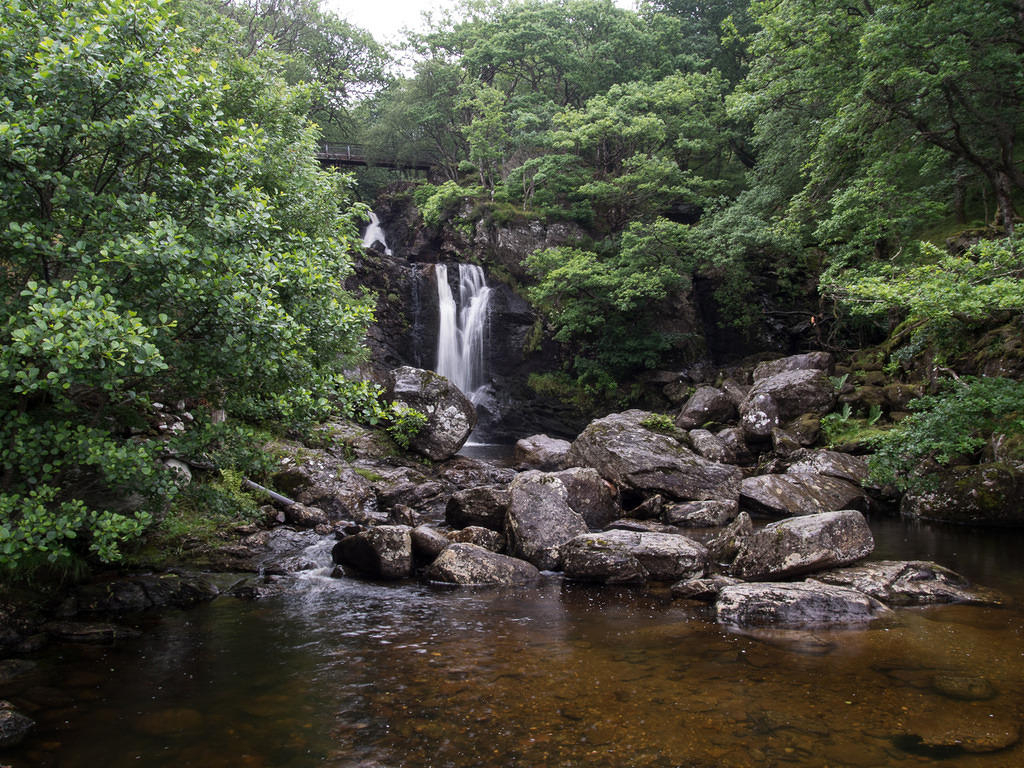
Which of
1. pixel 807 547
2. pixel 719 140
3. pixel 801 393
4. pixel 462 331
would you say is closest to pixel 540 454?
pixel 801 393

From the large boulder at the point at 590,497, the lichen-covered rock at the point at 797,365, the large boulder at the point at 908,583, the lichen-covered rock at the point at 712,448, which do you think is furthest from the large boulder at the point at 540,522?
the lichen-covered rock at the point at 797,365

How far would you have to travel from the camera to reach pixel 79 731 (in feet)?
16.8

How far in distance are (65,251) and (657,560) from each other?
8894 millimetres

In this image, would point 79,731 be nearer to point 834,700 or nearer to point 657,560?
point 834,700

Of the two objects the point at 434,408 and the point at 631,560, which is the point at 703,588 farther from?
the point at 434,408

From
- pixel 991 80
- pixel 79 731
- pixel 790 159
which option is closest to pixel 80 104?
pixel 79 731

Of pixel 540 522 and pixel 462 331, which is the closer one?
pixel 540 522

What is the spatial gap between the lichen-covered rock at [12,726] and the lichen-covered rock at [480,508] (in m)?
7.94

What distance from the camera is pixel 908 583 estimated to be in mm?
8625

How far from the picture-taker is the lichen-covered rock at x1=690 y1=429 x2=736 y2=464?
1839cm

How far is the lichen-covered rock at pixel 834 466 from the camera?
1490cm

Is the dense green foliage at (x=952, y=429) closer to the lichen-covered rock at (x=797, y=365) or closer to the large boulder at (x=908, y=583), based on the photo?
the large boulder at (x=908, y=583)

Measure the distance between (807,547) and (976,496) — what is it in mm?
7056

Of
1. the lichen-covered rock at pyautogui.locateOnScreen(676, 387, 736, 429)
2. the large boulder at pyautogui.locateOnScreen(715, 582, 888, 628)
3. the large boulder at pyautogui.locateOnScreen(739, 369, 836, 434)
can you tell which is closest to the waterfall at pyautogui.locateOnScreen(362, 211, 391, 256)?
the lichen-covered rock at pyautogui.locateOnScreen(676, 387, 736, 429)
